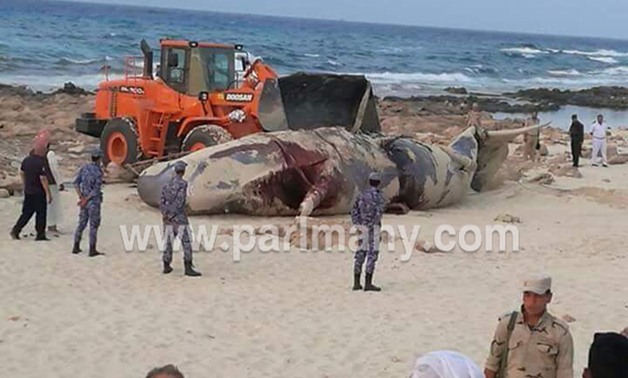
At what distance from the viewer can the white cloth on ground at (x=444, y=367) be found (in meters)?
4.06

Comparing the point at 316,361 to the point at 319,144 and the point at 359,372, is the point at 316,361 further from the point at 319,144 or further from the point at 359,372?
the point at 319,144

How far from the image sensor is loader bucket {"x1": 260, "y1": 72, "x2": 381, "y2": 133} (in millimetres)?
17766

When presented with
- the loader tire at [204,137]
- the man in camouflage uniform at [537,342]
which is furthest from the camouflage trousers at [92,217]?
the man in camouflage uniform at [537,342]

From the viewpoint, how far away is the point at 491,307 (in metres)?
10.8

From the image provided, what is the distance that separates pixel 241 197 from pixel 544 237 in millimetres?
4472

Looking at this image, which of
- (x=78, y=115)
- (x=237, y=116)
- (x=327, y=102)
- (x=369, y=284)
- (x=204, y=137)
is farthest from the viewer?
(x=78, y=115)

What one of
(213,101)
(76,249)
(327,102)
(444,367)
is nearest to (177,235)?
(76,249)

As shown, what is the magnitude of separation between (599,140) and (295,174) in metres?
10.5

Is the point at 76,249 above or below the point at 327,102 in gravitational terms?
below

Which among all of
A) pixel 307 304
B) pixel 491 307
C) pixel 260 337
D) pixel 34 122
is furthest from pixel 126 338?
pixel 34 122

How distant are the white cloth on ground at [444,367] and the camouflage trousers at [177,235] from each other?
7767 millimetres

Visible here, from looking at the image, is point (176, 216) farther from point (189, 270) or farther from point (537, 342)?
point (537, 342)

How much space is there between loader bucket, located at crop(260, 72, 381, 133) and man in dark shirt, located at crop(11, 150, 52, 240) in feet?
16.7

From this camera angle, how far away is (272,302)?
10.7 m
